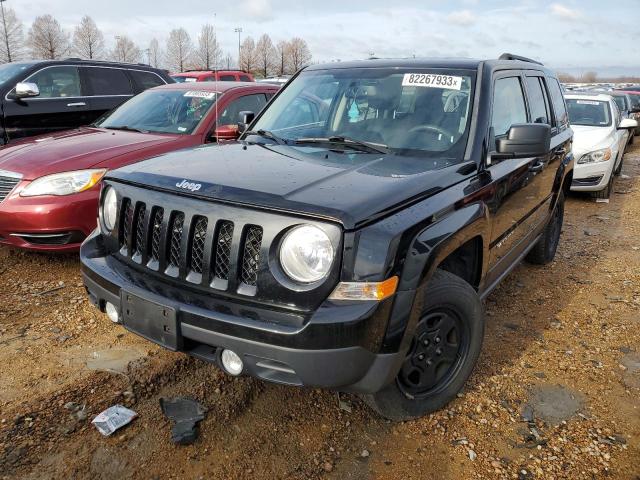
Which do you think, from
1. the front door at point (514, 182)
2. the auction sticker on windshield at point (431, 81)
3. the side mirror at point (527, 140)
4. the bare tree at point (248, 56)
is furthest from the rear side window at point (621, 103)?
the bare tree at point (248, 56)

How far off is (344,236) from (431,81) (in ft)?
5.53

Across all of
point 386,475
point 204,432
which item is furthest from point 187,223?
point 386,475

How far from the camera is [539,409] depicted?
292 cm

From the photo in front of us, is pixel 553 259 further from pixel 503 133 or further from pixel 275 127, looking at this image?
pixel 275 127

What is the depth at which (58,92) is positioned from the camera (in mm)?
7008

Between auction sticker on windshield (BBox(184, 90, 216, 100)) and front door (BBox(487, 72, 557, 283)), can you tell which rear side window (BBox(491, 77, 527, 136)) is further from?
auction sticker on windshield (BBox(184, 90, 216, 100))

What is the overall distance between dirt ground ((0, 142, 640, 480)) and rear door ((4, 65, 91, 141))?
336cm

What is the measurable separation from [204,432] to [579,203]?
25.2 feet

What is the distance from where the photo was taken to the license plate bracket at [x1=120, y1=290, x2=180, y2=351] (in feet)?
7.50

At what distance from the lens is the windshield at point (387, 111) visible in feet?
10.1

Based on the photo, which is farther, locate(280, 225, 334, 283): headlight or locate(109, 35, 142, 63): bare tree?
locate(109, 35, 142, 63): bare tree

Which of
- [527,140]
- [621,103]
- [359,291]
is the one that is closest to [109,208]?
[359,291]

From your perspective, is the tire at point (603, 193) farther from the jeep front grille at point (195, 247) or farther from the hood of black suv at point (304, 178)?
the jeep front grille at point (195, 247)

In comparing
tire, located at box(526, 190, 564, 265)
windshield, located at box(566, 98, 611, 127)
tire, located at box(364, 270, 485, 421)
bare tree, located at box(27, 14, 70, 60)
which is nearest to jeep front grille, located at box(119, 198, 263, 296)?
tire, located at box(364, 270, 485, 421)
